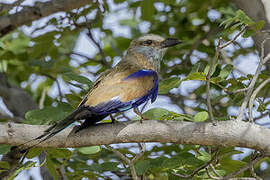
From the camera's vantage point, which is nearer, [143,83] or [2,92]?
[143,83]

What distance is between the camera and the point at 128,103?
337 centimetres

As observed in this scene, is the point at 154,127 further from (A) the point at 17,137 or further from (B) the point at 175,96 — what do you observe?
(B) the point at 175,96

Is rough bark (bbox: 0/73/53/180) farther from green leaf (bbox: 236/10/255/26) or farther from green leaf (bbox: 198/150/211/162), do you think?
green leaf (bbox: 236/10/255/26)

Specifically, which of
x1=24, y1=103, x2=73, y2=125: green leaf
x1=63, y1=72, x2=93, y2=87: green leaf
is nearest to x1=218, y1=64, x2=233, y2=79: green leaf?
x1=63, y1=72, x2=93, y2=87: green leaf

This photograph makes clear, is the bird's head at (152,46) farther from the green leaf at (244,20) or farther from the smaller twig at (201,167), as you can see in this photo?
the smaller twig at (201,167)

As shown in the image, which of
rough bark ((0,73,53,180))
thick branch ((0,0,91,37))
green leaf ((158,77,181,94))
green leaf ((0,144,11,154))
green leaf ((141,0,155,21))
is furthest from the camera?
rough bark ((0,73,53,180))

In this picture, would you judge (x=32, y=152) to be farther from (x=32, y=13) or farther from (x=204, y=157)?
(x=32, y=13)

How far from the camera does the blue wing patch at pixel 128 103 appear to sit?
3.18 meters

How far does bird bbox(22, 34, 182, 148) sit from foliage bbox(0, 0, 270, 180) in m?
0.13

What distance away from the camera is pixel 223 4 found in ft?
18.6

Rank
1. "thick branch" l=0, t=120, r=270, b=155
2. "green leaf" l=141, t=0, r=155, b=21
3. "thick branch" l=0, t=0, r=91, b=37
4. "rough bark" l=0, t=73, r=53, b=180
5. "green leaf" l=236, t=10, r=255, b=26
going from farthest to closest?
1. "rough bark" l=0, t=73, r=53, b=180
2. "thick branch" l=0, t=0, r=91, b=37
3. "green leaf" l=141, t=0, r=155, b=21
4. "green leaf" l=236, t=10, r=255, b=26
5. "thick branch" l=0, t=120, r=270, b=155

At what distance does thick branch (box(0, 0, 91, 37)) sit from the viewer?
4633 mm

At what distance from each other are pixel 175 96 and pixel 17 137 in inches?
105

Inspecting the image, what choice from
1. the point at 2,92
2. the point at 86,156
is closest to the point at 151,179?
the point at 86,156
